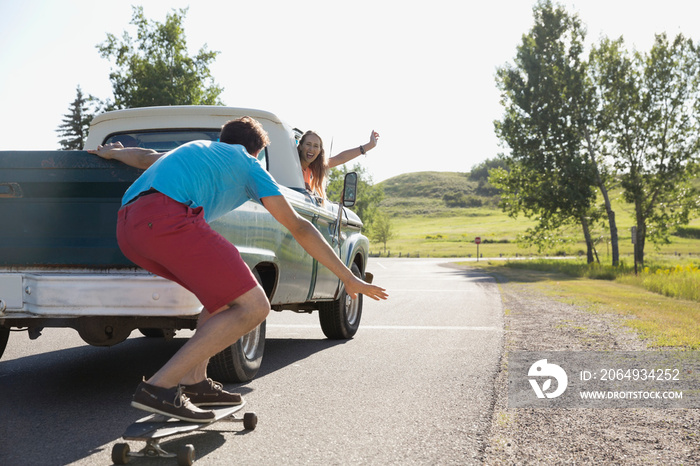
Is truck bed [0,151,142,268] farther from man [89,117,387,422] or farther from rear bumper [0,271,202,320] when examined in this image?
man [89,117,387,422]

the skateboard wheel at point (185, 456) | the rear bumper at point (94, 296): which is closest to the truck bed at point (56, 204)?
the rear bumper at point (94, 296)

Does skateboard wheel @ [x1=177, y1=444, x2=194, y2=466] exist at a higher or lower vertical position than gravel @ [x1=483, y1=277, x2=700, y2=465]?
higher

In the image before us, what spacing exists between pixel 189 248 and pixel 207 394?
93 centimetres

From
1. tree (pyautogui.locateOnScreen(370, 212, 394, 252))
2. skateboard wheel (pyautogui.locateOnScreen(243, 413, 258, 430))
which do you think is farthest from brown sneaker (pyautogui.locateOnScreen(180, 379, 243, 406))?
tree (pyautogui.locateOnScreen(370, 212, 394, 252))

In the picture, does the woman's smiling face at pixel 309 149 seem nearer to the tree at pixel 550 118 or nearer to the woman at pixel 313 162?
the woman at pixel 313 162

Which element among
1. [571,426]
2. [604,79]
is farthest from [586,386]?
[604,79]

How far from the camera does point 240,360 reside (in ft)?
17.0

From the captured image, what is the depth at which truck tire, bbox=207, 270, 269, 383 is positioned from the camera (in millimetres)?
5066

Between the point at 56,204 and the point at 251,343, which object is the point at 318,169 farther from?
the point at 56,204

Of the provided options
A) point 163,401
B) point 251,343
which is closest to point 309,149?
point 251,343

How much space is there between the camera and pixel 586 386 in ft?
16.7

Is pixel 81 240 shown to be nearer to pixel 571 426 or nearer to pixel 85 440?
pixel 85 440

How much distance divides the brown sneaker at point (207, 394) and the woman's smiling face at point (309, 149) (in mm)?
3215

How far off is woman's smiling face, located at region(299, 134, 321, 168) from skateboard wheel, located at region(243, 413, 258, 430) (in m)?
3.25
